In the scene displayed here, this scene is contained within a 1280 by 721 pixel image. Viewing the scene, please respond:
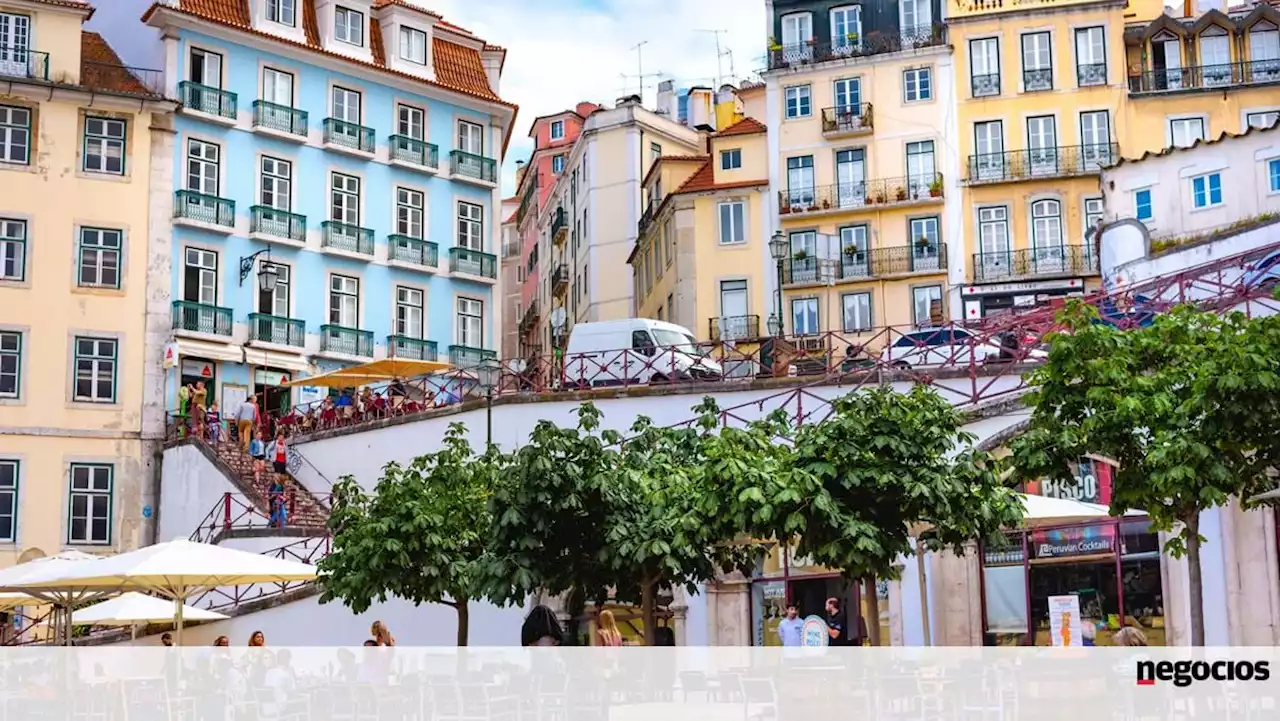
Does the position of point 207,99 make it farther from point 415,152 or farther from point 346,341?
point 346,341

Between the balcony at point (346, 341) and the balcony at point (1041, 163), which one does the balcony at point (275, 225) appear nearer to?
the balcony at point (346, 341)

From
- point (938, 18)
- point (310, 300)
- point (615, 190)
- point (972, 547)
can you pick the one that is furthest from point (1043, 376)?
point (615, 190)

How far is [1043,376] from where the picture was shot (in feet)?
55.9

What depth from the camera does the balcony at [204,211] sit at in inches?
1587

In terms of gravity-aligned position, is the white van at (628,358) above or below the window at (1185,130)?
below

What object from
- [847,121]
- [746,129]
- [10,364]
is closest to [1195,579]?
[10,364]

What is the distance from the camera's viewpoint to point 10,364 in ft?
122

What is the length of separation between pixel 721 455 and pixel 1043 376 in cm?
312

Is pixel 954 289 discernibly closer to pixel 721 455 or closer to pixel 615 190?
pixel 615 190

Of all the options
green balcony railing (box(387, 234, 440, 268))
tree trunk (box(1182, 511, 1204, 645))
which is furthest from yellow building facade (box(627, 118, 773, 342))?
tree trunk (box(1182, 511, 1204, 645))

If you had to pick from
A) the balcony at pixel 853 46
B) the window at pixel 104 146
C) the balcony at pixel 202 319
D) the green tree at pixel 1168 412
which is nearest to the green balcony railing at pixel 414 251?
the balcony at pixel 202 319

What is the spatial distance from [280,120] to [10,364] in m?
9.31

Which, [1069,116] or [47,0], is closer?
[47,0]

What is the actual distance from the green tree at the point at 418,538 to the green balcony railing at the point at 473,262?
24698 mm
